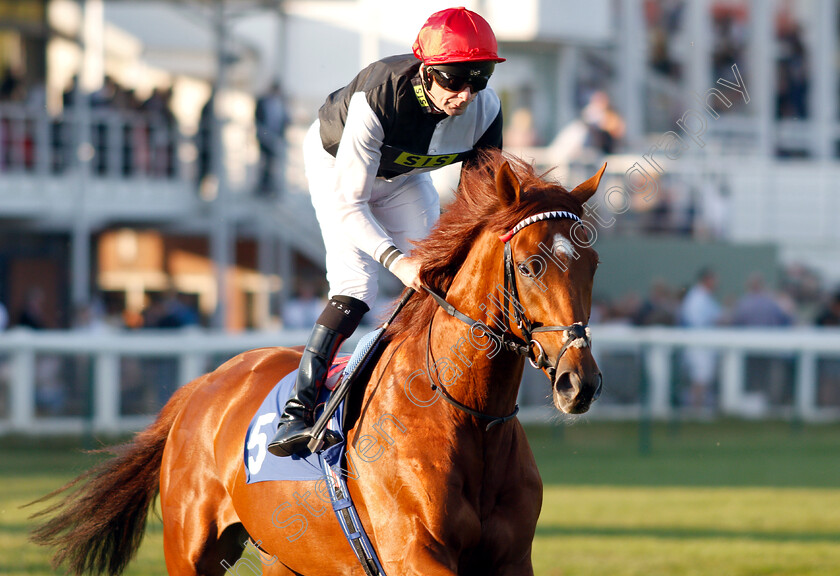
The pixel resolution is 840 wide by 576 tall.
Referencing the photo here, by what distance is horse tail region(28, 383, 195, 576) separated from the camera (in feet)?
15.2

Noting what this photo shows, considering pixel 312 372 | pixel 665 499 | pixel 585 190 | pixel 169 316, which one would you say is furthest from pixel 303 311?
pixel 585 190

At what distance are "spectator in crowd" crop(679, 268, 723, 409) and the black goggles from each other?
7.87 m

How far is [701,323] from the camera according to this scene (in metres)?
12.4

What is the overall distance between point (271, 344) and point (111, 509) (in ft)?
17.9

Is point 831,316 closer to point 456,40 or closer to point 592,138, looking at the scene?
point 592,138

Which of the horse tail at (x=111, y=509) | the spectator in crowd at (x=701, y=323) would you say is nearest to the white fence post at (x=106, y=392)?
the horse tail at (x=111, y=509)

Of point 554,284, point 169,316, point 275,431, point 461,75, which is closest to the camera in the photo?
point 554,284

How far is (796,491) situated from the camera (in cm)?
876

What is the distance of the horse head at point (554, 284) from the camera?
2857 mm

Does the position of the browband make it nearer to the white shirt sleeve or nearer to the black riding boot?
the white shirt sleeve

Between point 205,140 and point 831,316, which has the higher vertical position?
point 205,140

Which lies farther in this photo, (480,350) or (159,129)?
(159,129)

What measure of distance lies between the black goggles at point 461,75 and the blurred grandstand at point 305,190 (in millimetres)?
5599

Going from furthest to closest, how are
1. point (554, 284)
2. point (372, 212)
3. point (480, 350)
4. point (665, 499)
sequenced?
point (665, 499) < point (372, 212) < point (480, 350) < point (554, 284)
